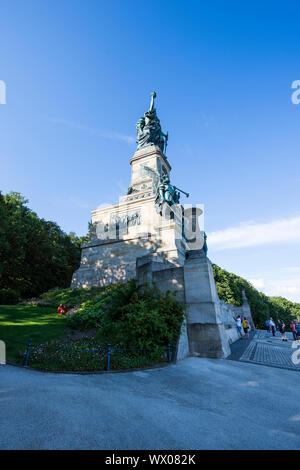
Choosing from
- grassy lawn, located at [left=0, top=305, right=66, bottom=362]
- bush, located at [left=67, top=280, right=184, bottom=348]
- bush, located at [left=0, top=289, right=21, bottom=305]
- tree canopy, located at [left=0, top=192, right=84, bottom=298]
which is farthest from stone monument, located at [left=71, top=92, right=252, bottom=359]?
tree canopy, located at [left=0, top=192, right=84, bottom=298]

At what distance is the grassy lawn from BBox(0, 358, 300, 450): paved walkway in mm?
1980

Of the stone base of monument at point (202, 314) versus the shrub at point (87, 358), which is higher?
the stone base of monument at point (202, 314)

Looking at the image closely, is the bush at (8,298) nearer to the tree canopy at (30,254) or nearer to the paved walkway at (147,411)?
the tree canopy at (30,254)

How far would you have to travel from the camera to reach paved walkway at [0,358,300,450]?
117 inches

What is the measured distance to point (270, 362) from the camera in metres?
8.52

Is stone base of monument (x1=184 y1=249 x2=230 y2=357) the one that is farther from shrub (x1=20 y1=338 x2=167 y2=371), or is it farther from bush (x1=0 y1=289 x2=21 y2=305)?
bush (x1=0 y1=289 x2=21 y2=305)

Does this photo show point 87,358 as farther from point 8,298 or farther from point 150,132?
point 150,132

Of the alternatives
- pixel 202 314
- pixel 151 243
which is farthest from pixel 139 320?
pixel 151 243

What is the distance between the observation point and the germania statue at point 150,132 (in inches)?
1261

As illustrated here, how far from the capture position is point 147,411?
3.89 meters

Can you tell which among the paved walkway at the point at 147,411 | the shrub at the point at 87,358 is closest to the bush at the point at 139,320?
the shrub at the point at 87,358

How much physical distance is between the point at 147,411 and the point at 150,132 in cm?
3428

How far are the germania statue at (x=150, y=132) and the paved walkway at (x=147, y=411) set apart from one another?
3069cm

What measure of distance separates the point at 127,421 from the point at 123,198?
22.9 m
